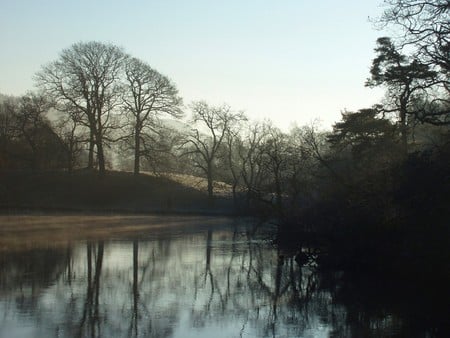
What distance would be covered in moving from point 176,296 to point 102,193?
153 ft

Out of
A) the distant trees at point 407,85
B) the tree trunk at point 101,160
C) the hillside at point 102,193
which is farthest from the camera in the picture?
the tree trunk at point 101,160

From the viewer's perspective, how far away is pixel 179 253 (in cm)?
2745

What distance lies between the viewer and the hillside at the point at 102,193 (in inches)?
2365

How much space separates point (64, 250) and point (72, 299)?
11205mm

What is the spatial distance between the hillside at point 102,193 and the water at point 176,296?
103ft

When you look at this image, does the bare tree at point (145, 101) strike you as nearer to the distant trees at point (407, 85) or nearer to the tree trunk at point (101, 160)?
the tree trunk at point (101, 160)

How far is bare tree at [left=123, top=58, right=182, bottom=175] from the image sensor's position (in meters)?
62.2

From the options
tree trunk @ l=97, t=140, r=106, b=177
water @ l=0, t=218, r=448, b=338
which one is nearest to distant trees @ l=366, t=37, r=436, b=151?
water @ l=0, t=218, r=448, b=338

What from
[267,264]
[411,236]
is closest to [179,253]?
[267,264]

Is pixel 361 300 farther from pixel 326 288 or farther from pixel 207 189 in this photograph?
pixel 207 189

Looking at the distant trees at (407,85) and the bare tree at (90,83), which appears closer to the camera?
the distant trees at (407,85)

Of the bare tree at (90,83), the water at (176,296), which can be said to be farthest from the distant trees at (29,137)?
the water at (176,296)

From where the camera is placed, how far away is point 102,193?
206 feet

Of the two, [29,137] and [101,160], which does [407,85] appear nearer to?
[101,160]
